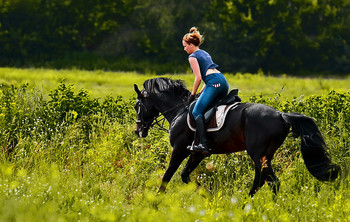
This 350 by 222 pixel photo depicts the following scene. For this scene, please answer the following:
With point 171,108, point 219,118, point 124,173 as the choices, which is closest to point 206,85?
point 219,118

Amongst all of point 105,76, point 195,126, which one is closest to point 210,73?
point 195,126

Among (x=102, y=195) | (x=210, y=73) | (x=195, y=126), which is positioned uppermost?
(x=210, y=73)

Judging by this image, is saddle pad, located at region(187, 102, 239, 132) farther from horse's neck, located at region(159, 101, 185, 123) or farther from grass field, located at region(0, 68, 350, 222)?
grass field, located at region(0, 68, 350, 222)

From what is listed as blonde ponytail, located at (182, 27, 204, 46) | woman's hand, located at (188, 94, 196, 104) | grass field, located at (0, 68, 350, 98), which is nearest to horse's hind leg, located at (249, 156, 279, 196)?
woman's hand, located at (188, 94, 196, 104)

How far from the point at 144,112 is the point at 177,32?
26.9m

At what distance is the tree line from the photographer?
34.4 metres

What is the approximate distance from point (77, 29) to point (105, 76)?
12.7 metres

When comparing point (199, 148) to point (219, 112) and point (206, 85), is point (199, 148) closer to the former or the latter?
point (219, 112)

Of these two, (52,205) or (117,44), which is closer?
(52,205)

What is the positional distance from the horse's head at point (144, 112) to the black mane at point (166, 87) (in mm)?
136

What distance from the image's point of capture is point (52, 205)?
22.2 feet

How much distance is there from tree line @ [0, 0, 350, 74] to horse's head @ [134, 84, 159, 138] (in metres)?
24.9

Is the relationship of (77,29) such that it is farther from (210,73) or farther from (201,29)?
(210,73)

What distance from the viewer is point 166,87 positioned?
834cm
